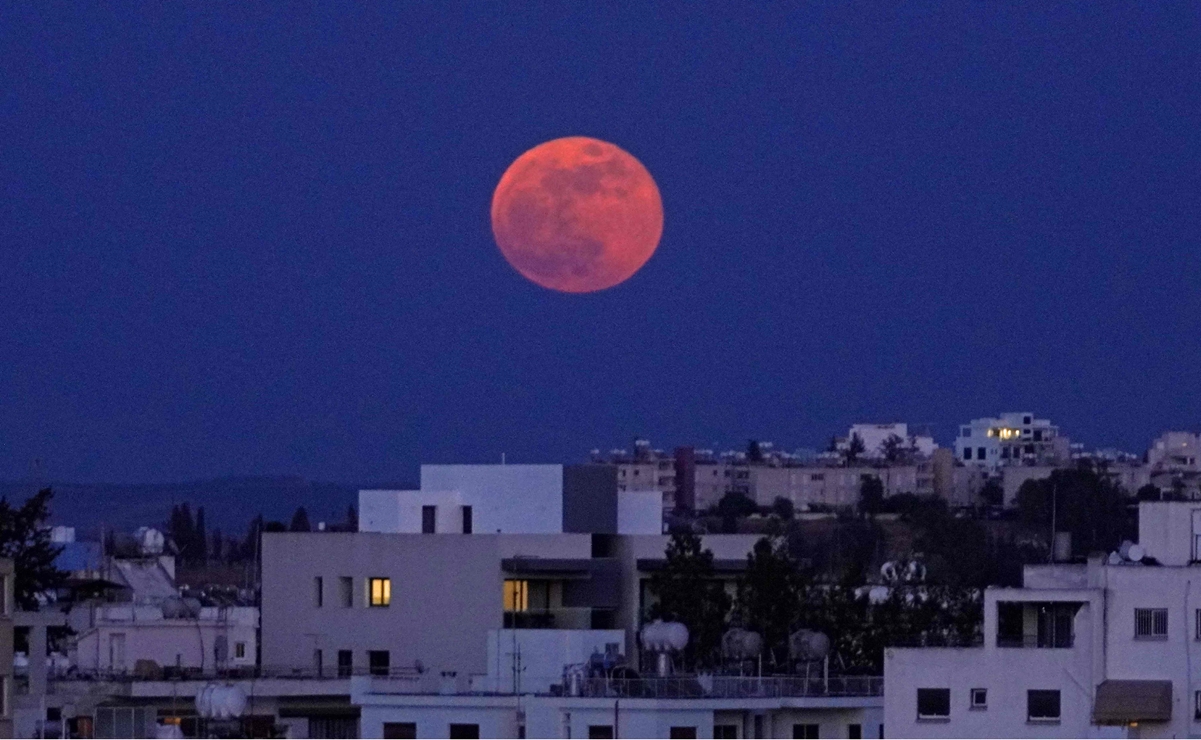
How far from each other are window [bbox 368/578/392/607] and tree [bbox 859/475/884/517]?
324ft

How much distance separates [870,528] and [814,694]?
101 m

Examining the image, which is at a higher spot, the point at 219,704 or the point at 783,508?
the point at 783,508

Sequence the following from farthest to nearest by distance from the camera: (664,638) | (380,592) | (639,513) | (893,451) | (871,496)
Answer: (893,451)
(871,496)
(639,513)
(380,592)
(664,638)

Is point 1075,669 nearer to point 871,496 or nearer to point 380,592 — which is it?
point 380,592

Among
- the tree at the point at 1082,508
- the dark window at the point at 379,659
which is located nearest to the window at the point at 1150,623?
the dark window at the point at 379,659

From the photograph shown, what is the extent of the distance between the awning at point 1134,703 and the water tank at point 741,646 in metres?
13.6

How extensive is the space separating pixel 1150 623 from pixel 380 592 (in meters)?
25.1

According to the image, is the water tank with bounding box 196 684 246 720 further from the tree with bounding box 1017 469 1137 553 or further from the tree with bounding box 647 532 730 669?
the tree with bounding box 1017 469 1137 553

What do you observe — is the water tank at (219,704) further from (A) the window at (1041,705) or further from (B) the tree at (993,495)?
(B) the tree at (993,495)

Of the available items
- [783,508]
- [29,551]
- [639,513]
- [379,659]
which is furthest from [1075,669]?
[783,508]

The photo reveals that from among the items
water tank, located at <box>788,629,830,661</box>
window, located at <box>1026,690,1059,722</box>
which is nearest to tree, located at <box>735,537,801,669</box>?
water tank, located at <box>788,629,830,661</box>

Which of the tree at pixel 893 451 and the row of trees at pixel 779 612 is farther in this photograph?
the tree at pixel 893 451

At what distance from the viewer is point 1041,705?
4178 centimetres

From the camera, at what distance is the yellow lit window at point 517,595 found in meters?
63.2
